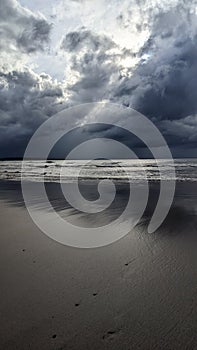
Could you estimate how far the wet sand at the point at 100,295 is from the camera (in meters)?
3.29

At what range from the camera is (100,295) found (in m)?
4.23

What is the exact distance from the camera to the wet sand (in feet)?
10.8

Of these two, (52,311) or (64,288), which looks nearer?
(52,311)

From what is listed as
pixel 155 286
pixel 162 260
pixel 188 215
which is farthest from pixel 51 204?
pixel 155 286

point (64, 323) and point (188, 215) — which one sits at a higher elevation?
point (188, 215)

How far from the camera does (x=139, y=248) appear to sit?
6.41m

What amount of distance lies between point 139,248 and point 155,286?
76.2 inches

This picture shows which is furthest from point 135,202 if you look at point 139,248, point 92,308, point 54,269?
point 92,308

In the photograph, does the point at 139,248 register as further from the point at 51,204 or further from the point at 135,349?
the point at 51,204

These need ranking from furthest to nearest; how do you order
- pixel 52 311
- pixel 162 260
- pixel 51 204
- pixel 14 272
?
pixel 51 204
pixel 162 260
pixel 14 272
pixel 52 311

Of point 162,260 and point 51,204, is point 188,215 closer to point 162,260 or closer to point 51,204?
point 162,260

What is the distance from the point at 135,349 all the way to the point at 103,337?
410 millimetres

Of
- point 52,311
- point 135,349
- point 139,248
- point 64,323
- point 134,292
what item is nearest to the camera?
point 135,349

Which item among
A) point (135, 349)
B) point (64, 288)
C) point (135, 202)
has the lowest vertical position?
point (135, 349)
